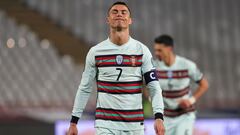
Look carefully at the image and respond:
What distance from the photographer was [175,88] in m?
6.48

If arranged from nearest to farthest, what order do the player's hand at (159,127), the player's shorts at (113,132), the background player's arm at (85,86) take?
1. the player's hand at (159,127)
2. the player's shorts at (113,132)
3. the background player's arm at (85,86)

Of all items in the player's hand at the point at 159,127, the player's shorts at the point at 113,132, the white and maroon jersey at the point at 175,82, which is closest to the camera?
the player's hand at the point at 159,127

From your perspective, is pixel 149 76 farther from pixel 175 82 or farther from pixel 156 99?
pixel 175 82

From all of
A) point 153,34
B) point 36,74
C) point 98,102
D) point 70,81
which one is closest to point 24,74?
point 36,74

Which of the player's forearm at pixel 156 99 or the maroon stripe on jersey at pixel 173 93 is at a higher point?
the player's forearm at pixel 156 99

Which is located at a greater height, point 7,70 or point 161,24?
point 161,24

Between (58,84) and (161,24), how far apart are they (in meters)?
2.57

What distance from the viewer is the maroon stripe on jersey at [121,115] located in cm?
425

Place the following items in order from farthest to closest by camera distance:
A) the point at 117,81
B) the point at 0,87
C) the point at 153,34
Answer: the point at 153,34 → the point at 0,87 → the point at 117,81

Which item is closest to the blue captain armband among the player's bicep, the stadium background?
the player's bicep

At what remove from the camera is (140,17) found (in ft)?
38.9

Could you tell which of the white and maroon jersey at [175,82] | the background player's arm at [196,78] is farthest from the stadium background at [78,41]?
the white and maroon jersey at [175,82]

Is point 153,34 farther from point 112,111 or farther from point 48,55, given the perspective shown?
point 112,111

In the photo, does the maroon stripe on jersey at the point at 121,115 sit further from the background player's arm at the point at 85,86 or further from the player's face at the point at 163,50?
the player's face at the point at 163,50
